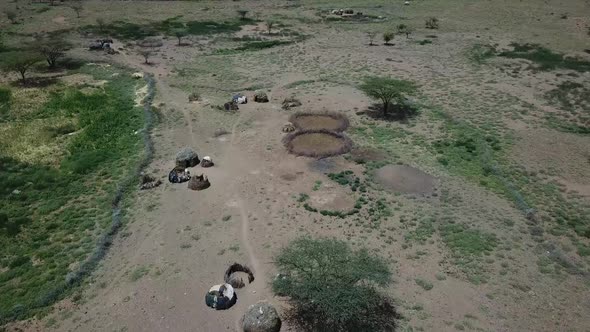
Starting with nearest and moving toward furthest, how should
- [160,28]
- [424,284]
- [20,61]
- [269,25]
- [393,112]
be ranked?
[424,284]
[393,112]
[20,61]
[269,25]
[160,28]

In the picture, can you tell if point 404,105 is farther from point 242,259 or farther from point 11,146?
point 11,146

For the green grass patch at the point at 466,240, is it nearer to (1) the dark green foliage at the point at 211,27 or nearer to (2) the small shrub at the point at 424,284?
(2) the small shrub at the point at 424,284

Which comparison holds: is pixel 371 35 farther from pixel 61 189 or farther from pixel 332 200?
pixel 61 189

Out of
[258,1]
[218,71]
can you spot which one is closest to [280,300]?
[218,71]

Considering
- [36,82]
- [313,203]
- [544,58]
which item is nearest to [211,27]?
[36,82]

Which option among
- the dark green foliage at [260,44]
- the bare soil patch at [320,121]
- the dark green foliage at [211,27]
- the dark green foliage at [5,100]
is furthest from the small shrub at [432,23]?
the dark green foliage at [5,100]
